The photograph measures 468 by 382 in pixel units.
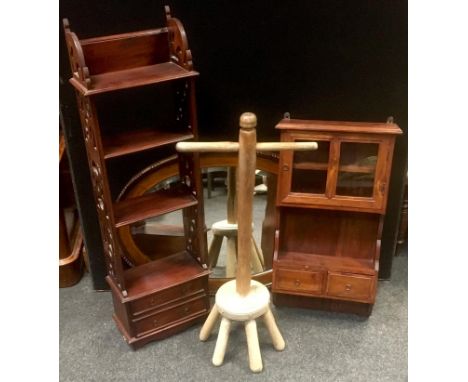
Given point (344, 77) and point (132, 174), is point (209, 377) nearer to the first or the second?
point (132, 174)

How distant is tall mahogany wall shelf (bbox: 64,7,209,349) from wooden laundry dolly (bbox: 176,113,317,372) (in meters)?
0.19

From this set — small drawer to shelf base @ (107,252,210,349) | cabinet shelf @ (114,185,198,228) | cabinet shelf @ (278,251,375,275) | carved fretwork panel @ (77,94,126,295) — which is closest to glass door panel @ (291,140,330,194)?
cabinet shelf @ (278,251,375,275)

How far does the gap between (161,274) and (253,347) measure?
0.46 metres

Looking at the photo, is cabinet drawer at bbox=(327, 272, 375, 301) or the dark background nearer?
the dark background

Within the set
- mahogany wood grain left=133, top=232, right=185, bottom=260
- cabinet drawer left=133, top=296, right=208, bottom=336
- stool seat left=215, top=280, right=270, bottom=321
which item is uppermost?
mahogany wood grain left=133, top=232, right=185, bottom=260

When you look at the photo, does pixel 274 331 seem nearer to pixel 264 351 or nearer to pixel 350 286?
pixel 264 351

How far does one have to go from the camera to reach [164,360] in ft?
6.32

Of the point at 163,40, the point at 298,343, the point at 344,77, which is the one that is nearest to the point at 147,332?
the point at 298,343

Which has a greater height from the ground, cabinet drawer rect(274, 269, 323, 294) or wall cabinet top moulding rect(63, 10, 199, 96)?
wall cabinet top moulding rect(63, 10, 199, 96)

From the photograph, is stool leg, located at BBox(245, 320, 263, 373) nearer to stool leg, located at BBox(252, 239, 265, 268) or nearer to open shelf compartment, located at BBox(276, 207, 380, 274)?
open shelf compartment, located at BBox(276, 207, 380, 274)

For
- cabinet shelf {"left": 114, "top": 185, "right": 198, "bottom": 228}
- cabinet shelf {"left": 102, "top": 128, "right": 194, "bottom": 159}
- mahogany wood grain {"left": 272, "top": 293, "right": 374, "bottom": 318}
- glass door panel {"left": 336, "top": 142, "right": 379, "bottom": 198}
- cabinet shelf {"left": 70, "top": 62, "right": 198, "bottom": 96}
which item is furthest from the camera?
mahogany wood grain {"left": 272, "top": 293, "right": 374, "bottom": 318}

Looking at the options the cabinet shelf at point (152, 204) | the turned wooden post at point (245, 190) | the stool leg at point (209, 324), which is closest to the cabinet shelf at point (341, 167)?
the turned wooden post at point (245, 190)

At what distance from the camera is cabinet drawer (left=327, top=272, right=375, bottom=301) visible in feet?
6.54

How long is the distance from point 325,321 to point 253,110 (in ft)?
3.10
